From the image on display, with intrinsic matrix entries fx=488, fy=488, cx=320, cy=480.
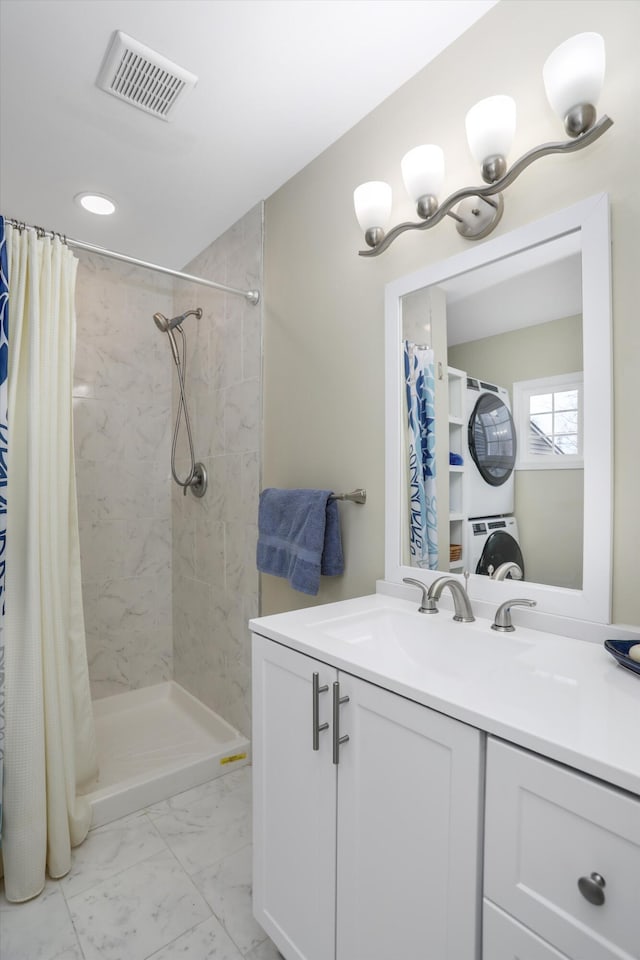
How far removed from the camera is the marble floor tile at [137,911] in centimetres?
125

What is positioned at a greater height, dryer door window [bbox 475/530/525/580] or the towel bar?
the towel bar

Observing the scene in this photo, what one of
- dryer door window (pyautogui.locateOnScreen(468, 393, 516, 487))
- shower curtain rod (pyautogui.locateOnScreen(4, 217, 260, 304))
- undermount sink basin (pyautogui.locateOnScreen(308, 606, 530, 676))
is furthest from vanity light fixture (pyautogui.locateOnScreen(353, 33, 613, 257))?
undermount sink basin (pyautogui.locateOnScreen(308, 606, 530, 676))

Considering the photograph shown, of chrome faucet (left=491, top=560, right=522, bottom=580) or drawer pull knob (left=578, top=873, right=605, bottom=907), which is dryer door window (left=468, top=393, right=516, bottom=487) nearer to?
chrome faucet (left=491, top=560, right=522, bottom=580)

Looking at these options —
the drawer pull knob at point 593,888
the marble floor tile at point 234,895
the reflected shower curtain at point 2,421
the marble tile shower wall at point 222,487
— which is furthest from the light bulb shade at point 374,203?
the marble floor tile at point 234,895

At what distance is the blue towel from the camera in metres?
1.56

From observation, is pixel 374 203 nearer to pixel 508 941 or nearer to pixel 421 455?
pixel 421 455

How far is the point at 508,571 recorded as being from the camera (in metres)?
1.17

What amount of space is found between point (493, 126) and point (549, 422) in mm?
666

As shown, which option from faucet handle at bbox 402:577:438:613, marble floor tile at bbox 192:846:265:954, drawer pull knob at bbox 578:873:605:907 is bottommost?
marble floor tile at bbox 192:846:265:954

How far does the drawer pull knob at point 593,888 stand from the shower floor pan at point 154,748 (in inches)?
66.0

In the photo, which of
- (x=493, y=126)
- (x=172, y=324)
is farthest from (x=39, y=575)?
(x=493, y=126)

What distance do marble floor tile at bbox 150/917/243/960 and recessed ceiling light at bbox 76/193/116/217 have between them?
248 cm

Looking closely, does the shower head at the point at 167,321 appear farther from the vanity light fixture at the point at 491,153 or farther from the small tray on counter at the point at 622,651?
the small tray on counter at the point at 622,651

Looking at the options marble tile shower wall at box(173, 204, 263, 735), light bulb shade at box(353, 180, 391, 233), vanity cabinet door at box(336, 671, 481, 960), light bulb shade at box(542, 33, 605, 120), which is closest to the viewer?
vanity cabinet door at box(336, 671, 481, 960)
